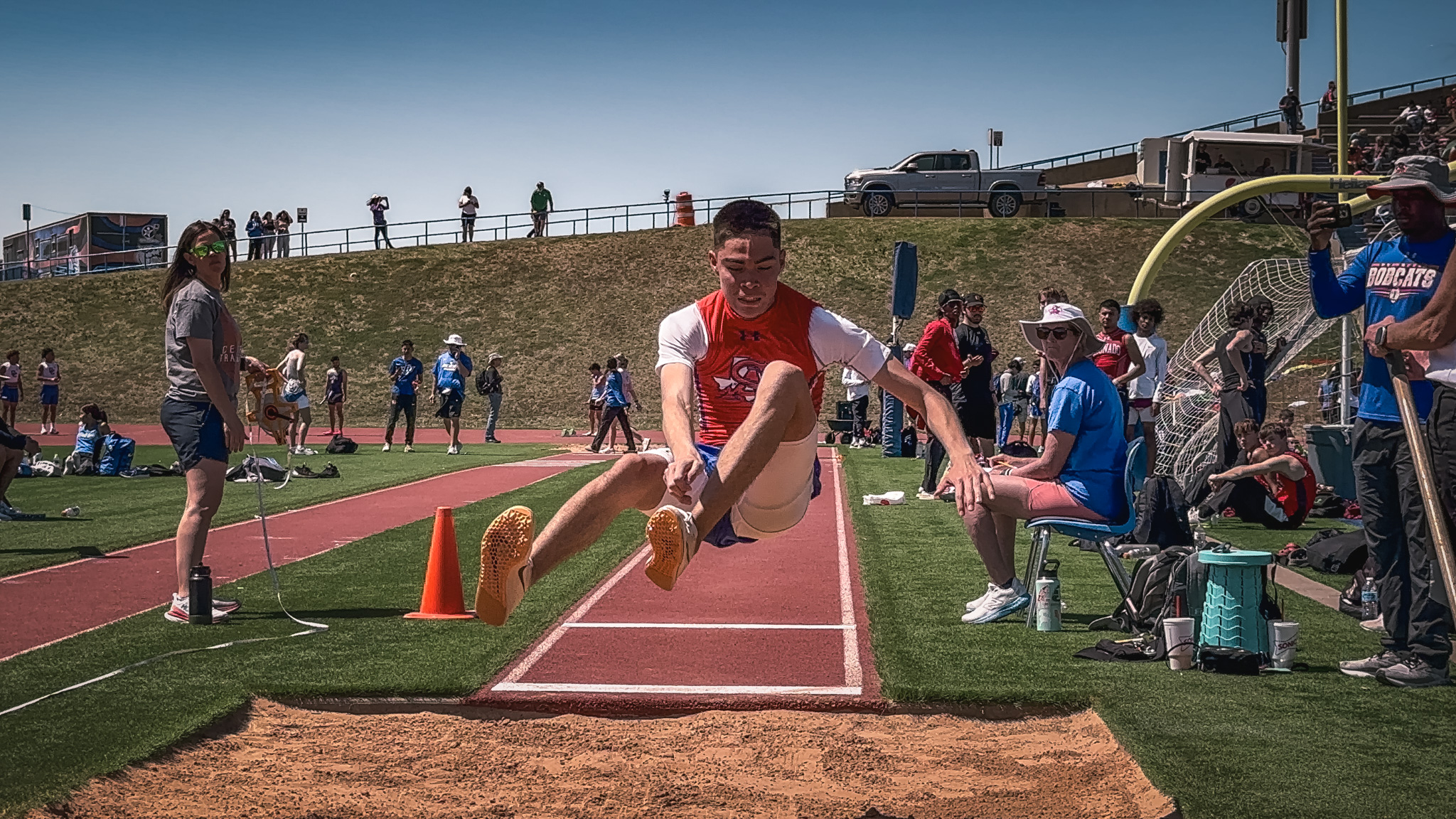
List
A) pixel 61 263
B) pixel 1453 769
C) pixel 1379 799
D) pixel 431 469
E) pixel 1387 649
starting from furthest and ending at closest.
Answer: pixel 61 263, pixel 431 469, pixel 1387 649, pixel 1453 769, pixel 1379 799

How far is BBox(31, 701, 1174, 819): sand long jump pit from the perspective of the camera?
461 centimetres

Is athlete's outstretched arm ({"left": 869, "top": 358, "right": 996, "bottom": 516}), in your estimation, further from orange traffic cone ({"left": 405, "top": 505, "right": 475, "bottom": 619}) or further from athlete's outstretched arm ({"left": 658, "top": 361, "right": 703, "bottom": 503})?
orange traffic cone ({"left": 405, "top": 505, "right": 475, "bottom": 619})

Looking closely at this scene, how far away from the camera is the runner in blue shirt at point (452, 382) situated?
23.8 meters

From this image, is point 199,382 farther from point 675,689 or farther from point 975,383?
point 975,383

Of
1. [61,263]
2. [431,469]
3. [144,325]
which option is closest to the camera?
[431,469]

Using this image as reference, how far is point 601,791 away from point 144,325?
4585 cm

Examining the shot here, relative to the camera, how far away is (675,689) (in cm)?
623

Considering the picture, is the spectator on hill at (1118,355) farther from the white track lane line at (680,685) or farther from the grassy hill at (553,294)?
the grassy hill at (553,294)

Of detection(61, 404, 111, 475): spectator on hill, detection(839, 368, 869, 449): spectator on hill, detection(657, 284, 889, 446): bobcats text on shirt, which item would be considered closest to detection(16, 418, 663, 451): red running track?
detection(61, 404, 111, 475): spectator on hill

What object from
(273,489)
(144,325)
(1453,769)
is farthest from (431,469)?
(144,325)

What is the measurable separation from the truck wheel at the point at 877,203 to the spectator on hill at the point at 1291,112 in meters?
15.4

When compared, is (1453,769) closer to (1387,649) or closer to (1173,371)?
(1387,649)

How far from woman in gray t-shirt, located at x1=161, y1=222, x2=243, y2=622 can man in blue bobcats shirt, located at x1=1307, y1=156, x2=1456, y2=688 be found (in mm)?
6047

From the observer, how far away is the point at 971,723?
579 cm
